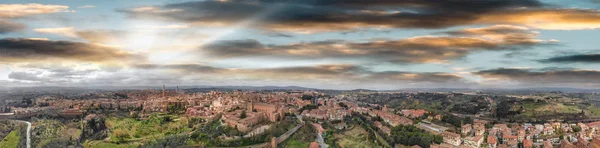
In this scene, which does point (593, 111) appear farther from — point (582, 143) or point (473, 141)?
point (473, 141)

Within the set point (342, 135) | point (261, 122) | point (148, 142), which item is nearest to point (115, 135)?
point (148, 142)

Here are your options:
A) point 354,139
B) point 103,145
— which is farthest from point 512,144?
point 103,145

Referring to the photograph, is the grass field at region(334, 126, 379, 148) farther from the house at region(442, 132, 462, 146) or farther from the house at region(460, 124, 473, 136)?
the house at region(460, 124, 473, 136)

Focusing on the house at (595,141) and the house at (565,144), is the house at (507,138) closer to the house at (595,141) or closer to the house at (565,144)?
the house at (565,144)

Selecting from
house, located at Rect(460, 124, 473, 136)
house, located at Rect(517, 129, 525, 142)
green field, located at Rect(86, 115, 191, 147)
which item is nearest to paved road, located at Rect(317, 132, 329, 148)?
green field, located at Rect(86, 115, 191, 147)

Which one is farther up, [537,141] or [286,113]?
[286,113]

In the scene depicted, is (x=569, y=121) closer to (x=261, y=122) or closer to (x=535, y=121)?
(x=535, y=121)
